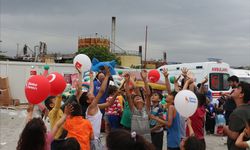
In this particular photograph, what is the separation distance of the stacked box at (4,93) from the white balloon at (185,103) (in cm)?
1475

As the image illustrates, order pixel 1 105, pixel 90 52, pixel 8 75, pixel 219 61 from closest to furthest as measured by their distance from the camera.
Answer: pixel 219 61
pixel 1 105
pixel 8 75
pixel 90 52

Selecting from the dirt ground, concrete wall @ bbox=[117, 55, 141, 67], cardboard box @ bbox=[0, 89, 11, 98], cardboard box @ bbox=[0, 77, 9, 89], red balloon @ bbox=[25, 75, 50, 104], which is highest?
concrete wall @ bbox=[117, 55, 141, 67]

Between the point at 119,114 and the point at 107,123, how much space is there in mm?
408

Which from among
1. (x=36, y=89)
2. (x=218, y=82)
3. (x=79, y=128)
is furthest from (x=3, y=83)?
(x=79, y=128)

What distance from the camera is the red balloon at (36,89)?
4.24m

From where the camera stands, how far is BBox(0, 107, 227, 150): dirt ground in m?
9.11

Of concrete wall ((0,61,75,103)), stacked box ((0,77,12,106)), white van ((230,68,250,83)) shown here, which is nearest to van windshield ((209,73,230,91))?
white van ((230,68,250,83))

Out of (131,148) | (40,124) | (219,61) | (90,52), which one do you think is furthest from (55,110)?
(90,52)

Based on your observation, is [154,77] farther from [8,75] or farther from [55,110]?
[8,75]

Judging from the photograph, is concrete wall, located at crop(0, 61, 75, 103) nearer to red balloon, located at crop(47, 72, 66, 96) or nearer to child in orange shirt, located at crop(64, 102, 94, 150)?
red balloon, located at crop(47, 72, 66, 96)

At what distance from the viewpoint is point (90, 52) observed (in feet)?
117

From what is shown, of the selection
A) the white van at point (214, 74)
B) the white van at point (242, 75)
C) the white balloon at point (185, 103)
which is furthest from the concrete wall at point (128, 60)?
the white balloon at point (185, 103)

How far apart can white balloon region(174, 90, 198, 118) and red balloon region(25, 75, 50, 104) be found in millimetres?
1844

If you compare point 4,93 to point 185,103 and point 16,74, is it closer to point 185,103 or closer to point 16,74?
point 16,74
